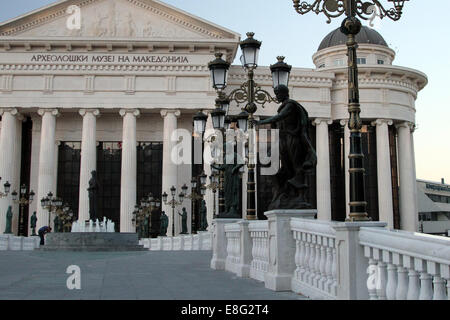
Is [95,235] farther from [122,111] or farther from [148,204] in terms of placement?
[122,111]

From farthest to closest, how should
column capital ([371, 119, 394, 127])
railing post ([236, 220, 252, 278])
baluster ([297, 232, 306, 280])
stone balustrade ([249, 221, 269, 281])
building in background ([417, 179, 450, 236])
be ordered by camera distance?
building in background ([417, 179, 450, 236]) < column capital ([371, 119, 394, 127]) < railing post ([236, 220, 252, 278]) < stone balustrade ([249, 221, 269, 281]) < baluster ([297, 232, 306, 280])

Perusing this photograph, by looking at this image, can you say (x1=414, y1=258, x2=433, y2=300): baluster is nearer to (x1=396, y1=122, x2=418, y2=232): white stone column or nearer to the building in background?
(x1=396, y1=122, x2=418, y2=232): white stone column

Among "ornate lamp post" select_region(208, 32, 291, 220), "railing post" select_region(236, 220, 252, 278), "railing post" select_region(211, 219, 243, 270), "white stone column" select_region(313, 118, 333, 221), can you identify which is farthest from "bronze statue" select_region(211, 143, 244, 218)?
"white stone column" select_region(313, 118, 333, 221)

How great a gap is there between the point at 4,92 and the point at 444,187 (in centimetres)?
8467

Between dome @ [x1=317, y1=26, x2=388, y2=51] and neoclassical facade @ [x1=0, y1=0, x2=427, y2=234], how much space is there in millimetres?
9696

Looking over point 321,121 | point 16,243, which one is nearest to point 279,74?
point 16,243

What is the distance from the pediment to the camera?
5384 centimetres

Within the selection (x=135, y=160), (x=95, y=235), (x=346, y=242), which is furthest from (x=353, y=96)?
(x=135, y=160)

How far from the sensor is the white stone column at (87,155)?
5106cm

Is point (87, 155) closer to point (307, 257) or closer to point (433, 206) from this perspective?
point (307, 257)

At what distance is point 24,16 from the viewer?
174ft

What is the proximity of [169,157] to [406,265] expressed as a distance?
46.9 m

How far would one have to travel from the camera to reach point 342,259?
7777 millimetres

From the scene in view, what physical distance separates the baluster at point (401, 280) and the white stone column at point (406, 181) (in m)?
56.1
